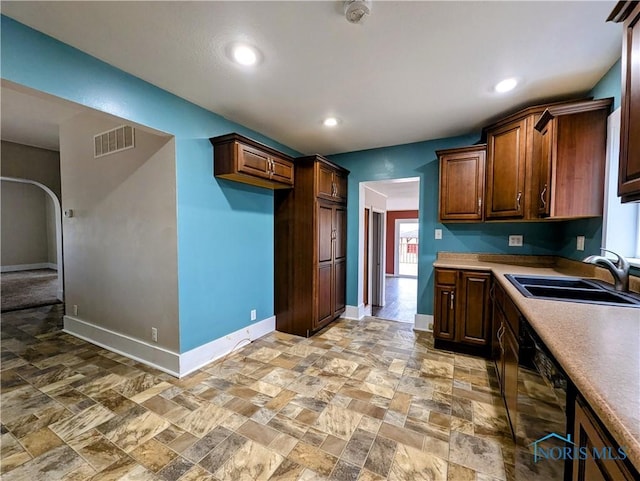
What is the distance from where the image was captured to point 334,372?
259 cm

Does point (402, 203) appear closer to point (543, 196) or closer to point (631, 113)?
point (543, 196)

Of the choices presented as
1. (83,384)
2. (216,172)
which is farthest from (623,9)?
(83,384)

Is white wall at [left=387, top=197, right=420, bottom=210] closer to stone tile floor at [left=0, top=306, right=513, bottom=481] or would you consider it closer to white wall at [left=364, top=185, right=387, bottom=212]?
white wall at [left=364, top=185, right=387, bottom=212]

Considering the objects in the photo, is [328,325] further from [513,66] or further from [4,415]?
[513,66]

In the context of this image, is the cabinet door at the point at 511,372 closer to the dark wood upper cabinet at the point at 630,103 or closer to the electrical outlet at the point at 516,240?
the dark wood upper cabinet at the point at 630,103

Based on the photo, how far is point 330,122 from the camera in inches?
121

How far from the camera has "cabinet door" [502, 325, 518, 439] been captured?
156cm

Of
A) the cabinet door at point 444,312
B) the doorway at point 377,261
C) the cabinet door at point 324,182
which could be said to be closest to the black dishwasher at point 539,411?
the cabinet door at point 444,312

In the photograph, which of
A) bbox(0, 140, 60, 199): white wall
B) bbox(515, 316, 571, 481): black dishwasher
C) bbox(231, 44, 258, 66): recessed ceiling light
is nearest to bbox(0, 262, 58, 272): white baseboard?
bbox(0, 140, 60, 199): white wall

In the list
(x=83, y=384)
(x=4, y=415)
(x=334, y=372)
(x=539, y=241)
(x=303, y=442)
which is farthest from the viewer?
(x=539, y=241)

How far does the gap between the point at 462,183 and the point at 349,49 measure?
2.09 meters

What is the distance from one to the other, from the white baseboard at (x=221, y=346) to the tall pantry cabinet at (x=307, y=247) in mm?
270

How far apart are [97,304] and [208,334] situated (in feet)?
5.12

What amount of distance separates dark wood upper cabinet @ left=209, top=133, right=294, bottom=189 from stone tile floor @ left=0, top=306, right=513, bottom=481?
1.93 meters
